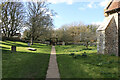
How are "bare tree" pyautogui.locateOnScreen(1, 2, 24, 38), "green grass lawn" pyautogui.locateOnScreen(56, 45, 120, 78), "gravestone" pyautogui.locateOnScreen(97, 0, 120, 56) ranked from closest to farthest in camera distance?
1. "green grass lawn" pyautogui.locateOnScreen(56, 45, 120, 78)
2. "gravestone" pyautogui.locateOnScreen(97, 0, 120, 56)
3. "bare tree" pyautogui.locateOnScreen(1, 2, 24, 38)

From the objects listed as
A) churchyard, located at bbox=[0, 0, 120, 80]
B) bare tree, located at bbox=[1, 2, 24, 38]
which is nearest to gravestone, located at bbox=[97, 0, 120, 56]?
churchyard, located at bbox=[0, 0, 120, 80]

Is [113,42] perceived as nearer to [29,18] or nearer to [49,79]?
[49,79]

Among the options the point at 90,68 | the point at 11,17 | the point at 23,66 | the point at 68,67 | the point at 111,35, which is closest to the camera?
the point at 90,68

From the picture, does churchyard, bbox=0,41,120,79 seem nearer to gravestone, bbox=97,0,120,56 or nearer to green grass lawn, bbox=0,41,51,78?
green grass lawn, bbox=0,41,51,78

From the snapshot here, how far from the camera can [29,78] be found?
4.79 meters

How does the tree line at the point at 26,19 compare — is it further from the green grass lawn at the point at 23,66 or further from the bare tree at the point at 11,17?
the green grass lawn at the point at 23,66

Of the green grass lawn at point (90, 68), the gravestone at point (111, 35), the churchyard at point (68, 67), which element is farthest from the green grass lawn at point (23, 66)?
the gravestone at point (111, 35)

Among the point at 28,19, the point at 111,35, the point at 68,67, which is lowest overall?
the point at 68,67

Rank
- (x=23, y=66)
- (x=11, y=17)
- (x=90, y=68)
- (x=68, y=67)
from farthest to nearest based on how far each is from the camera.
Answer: (x=11, y=17) < (x=23, y=66) < (x=68, y=67) < (x=90, y=68)

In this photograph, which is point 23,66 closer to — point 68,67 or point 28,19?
point 68,67

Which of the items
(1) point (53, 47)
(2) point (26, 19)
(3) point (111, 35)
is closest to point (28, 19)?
(2) point (26, 19)

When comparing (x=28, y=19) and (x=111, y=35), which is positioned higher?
(x=28, y=19)

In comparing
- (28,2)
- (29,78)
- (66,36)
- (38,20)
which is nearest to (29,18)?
(38,20)

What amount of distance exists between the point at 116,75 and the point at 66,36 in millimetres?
30523
